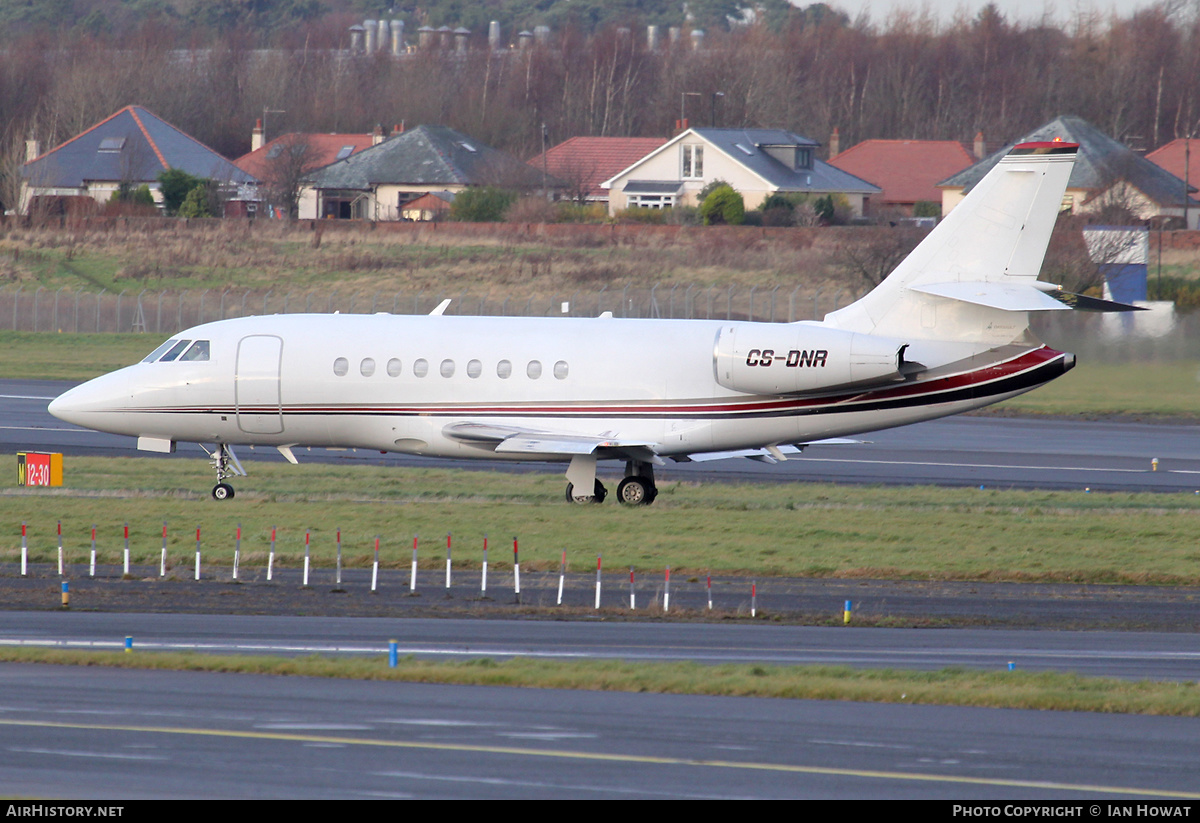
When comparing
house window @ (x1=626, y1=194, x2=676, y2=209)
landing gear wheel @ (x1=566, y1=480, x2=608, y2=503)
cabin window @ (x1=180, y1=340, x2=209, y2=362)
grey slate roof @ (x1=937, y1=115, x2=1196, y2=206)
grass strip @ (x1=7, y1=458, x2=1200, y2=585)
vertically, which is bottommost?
grass strip @ (x1=7, y1=458, x2=1200, y2=585)

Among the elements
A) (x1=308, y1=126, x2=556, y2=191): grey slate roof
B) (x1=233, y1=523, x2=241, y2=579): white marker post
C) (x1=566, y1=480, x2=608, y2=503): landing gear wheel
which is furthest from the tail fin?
(x1=308, y1=126, x2=556, y2=191): grey slate roof

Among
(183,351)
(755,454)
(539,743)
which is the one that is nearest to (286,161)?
(183,351)

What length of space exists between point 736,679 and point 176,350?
17.2 metres

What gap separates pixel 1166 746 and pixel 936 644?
4.87 meters

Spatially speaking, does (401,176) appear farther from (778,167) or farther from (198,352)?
(198,352)

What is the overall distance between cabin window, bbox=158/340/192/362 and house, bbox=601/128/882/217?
231ft

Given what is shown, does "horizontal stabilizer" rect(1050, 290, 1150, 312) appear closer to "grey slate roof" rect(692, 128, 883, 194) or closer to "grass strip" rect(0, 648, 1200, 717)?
"grass strip" rect(0, 648, 1200, 717)

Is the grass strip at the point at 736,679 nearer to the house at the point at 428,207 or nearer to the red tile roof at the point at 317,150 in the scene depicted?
the house at the point at 428,207

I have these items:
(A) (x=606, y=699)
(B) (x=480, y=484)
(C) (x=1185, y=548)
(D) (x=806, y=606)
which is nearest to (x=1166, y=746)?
(A) (x=606, y=699)

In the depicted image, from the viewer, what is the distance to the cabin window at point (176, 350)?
2783cm

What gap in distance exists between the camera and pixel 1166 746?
38.3ft

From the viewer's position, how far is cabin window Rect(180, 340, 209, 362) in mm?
27578

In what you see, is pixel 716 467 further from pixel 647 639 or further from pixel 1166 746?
pixel 1166 746

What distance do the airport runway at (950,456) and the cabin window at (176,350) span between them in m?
2.98
